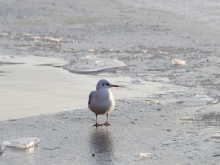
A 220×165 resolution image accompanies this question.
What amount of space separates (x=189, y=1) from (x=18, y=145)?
39.8ft

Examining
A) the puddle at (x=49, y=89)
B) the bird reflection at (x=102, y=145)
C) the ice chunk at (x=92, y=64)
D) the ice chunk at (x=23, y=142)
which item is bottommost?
the bird reflection at (x=102, y=145)

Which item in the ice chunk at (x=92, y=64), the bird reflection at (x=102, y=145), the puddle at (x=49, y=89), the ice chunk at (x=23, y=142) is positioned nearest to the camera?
the bird reflection at (x=102, y=145)

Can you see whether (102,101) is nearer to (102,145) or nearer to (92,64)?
A: (102,145)

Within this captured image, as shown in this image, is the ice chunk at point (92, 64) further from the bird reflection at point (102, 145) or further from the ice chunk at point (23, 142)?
the ice chunk at point (23, 142)

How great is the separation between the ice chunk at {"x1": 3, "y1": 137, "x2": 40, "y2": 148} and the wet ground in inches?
3.0

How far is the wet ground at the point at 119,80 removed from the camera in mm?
5242

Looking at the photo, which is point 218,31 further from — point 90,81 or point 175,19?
point 90,81

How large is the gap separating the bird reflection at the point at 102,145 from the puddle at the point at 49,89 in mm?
1130

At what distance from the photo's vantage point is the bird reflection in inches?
195

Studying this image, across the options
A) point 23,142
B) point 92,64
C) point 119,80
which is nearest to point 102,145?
point 23,142

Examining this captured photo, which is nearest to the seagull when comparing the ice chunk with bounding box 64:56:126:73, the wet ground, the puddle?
the wet ground

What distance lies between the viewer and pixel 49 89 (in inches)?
314

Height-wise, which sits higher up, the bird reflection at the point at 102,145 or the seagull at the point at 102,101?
the seagull at the point at 102,101

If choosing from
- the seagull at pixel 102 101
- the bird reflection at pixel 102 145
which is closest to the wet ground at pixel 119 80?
the bird reflection at pixel 102 145
